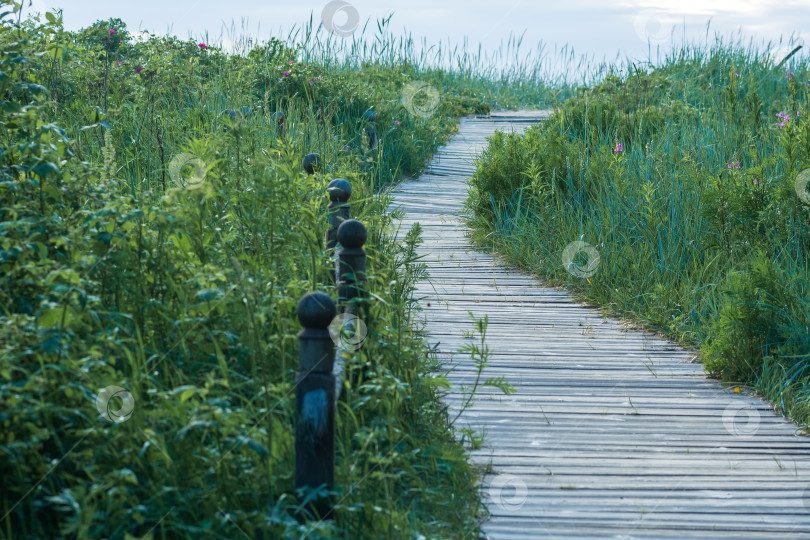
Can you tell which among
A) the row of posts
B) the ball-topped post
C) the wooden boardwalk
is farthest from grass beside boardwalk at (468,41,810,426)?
the row of posts

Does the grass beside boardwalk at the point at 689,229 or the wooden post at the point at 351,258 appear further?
the grass beside boardwalk at the point at 689,229

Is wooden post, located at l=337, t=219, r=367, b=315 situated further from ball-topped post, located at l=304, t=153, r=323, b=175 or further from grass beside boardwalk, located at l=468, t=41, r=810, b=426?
grass beside boardwalk, located at l=468, t=41, r=810, b=426

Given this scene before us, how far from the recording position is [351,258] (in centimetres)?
341

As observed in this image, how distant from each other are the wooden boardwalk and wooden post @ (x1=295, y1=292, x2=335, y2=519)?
29.7 inches

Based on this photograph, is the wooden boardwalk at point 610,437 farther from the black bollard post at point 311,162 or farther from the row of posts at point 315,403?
the black bollard post at point 311,162

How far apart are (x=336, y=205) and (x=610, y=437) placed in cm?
192

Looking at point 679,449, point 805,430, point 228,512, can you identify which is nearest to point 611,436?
point 679,449

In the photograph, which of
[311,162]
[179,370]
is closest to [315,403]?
[179,370]

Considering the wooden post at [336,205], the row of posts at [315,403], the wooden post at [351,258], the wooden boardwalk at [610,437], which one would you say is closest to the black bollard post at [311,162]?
the wooden post at [336,205]

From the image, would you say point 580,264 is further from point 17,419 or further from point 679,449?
point 17,419

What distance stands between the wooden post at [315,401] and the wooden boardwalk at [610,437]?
753 mm

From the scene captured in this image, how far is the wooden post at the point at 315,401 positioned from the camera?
8.05 feet

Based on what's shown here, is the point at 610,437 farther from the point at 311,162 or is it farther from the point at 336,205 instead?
the point at 311,162

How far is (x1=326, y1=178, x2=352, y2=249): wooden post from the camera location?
4277 millimetres
